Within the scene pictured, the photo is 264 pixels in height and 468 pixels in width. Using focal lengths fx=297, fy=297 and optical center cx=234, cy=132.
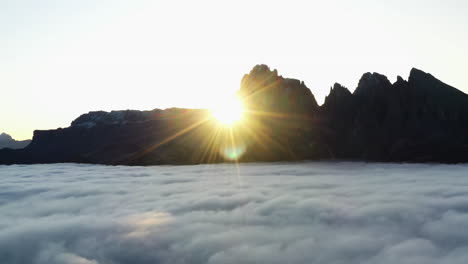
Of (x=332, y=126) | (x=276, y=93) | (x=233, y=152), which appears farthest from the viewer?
(x=276, y=93)

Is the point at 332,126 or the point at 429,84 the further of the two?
the point at 332,126

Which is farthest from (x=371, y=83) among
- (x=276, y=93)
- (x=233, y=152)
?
(x=233, y=152)

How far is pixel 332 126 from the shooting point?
16938 cm

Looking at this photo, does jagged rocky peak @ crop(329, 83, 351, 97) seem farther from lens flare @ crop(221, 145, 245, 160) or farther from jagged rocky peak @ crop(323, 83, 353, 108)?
lens flare @ crop(221, 145, 245, 160)

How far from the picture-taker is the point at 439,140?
452 ft

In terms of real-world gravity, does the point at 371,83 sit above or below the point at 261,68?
below

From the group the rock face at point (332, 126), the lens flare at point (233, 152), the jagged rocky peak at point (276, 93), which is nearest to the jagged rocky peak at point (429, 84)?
the rock face at point (332, 126)

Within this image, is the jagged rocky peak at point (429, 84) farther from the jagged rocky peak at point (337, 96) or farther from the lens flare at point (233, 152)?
the lens flare at point (233, 152)

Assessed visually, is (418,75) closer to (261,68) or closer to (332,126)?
(332,126)

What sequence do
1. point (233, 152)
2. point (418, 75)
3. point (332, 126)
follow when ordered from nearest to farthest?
point (418, 75)
point (233, 152)
point (332, 126)

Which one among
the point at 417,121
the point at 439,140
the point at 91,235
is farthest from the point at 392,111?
the point at 91,235

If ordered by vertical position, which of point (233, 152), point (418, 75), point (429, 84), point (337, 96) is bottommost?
point (233, 152)

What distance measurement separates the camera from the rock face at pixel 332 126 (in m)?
145

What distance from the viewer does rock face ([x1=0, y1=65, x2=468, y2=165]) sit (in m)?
145
